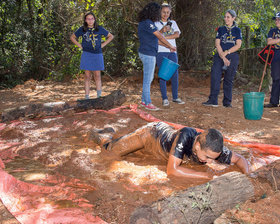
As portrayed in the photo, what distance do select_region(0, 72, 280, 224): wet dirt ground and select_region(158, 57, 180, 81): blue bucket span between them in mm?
674

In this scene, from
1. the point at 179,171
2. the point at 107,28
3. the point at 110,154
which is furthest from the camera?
the point at 107,28

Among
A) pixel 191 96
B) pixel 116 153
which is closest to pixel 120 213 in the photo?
pixel 116 153

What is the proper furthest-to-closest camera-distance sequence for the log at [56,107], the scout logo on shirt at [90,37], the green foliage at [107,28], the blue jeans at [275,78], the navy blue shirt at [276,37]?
1. the green foliage at [107,28]
2. the blue jeans at [275,78]
3. the navy blue shirt at [276,37]
4. the scout logo on shirt at [90,37]
5. the log at [56,107]

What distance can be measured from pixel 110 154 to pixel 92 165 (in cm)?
32

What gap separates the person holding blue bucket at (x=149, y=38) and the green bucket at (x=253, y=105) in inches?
62.5

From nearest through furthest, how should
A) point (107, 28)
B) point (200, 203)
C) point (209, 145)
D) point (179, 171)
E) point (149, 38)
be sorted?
point (200, 203), point (209, 145), point (179, 171), point (149, 38), point (107, 28)

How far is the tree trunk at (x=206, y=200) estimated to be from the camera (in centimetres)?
162

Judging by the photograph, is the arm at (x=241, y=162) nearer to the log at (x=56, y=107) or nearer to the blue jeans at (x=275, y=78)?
the log at (x=56, y=107)

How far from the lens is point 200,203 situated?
1.76 metres

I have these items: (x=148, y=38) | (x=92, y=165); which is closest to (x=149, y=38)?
(x=148, y=38)

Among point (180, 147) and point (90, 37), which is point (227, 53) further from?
point (180, 147)

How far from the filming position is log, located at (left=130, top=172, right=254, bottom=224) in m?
1.62

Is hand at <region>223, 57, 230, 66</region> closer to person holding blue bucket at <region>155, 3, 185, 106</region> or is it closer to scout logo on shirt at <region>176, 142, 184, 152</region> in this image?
person holding blue bucket at <region>155, 3, 185, 106</region>

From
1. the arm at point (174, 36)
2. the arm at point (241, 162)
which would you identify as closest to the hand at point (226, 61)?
the arm at point (174, 36)
